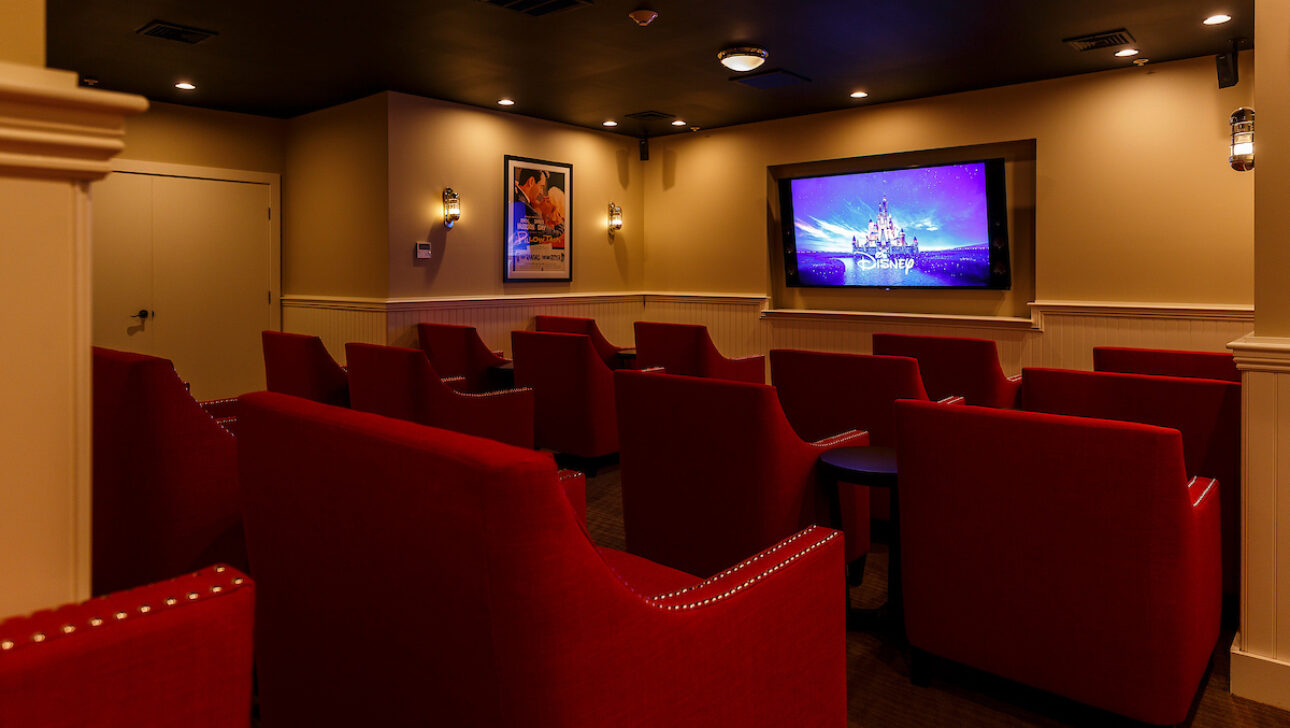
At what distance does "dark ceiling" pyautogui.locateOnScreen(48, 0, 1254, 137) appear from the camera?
4809 mm

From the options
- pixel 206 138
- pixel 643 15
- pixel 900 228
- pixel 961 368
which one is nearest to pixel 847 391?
pixel 961 368

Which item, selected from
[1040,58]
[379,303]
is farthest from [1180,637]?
[379,303]

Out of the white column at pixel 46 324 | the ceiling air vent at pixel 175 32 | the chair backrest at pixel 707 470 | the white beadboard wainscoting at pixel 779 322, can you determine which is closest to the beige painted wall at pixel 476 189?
the white beadboard wainscoting at pixel 779 322

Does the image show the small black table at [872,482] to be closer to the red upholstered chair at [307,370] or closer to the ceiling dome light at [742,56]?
the red upholstered chair at [307,370]

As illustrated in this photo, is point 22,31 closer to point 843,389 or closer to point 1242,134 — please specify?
point 843,389

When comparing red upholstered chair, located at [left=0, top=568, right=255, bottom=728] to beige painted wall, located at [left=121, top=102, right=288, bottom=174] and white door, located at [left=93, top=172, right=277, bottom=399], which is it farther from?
beige painted wall, located at [left=121, top=102, right=288, bottom=174]

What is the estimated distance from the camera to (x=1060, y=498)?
2088mm

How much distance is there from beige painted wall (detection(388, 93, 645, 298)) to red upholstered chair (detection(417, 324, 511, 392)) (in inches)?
28.8

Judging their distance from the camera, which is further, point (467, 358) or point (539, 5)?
point (467, 358)

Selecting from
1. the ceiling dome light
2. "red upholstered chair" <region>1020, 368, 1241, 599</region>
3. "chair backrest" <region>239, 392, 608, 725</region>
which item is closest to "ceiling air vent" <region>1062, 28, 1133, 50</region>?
the ceiling dome light

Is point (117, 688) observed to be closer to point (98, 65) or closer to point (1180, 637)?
point (1180, 637)

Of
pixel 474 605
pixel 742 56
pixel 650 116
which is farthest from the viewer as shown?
A: pixel 650 116

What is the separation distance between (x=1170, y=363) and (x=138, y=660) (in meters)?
4.10

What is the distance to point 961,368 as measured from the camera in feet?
14.1
